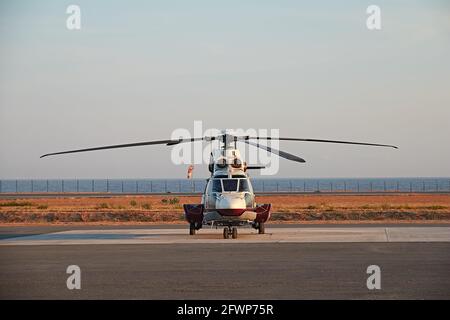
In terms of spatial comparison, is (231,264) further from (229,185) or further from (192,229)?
(192,229)

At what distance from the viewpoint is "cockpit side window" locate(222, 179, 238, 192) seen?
2947 cm

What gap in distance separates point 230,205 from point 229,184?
1246mm

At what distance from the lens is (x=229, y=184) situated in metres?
29.5

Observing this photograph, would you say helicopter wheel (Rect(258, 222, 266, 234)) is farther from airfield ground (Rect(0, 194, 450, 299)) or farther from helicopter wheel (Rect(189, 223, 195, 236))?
helicopter wheel (Rect(189, 223, 195, 236))

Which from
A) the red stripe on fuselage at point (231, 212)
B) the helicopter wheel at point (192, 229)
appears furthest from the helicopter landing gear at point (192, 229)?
the red stripe on fuselage at point (231, 212)

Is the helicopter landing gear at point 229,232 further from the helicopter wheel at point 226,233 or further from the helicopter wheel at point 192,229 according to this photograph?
the helicopter wheel at point 192,229

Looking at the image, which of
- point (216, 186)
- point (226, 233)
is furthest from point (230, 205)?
point (226, 233)

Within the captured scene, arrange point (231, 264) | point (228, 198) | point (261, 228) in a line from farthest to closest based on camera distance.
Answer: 1. point (261, 228)
2. point (228, 198)
3. point (231, 264)

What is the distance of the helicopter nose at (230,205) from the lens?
93.6ft

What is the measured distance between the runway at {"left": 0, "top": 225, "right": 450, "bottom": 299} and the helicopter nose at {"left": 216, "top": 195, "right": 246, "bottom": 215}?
1.07 metres

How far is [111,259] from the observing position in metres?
22.2

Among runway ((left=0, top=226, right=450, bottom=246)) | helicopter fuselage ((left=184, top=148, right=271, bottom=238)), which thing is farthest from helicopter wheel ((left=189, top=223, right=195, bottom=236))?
helicopter fuselage ((left=184, top=148, right=271, bottom=238))
